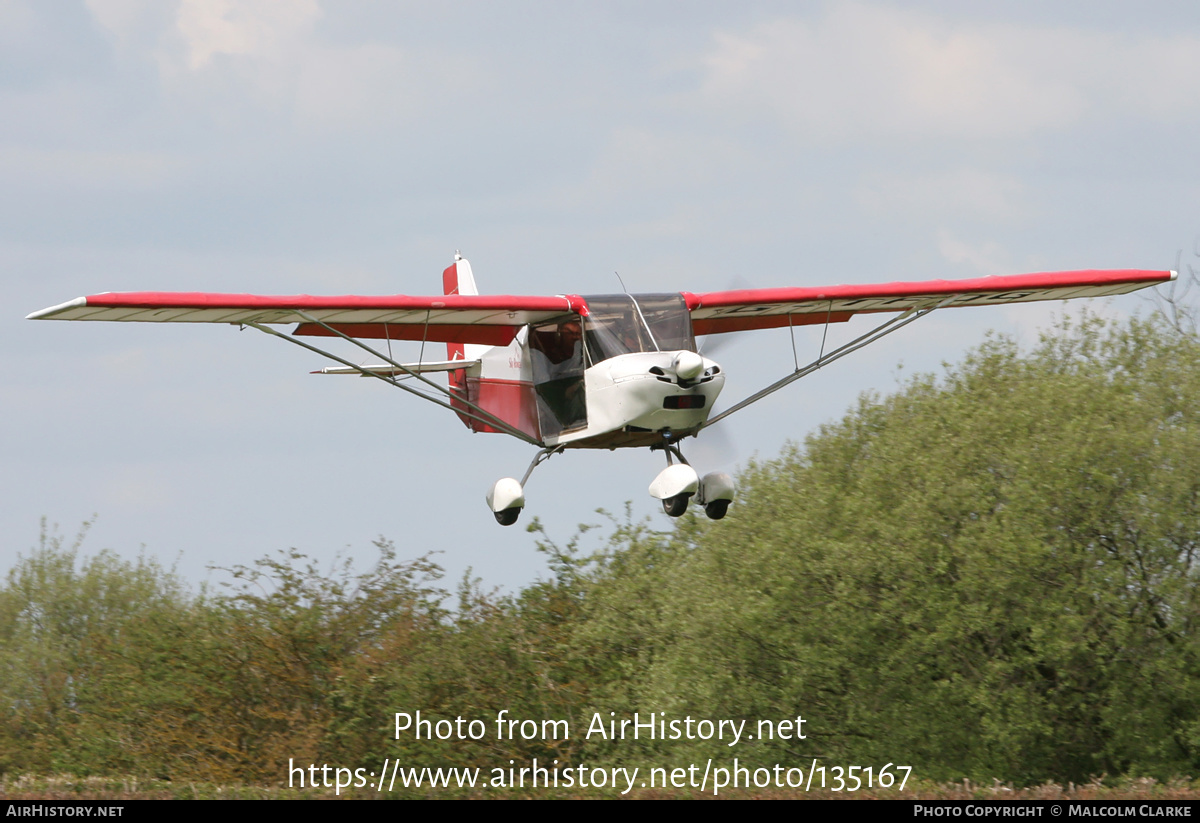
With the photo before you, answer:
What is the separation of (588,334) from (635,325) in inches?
22.4

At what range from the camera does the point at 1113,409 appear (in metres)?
27.1

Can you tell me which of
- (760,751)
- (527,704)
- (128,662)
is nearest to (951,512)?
(760,751)

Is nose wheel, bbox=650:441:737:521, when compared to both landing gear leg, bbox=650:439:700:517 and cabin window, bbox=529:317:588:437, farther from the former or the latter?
cabin window, bbox=529:317:588:437

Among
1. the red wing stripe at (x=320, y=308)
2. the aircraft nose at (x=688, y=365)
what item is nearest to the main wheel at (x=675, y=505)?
the aircraft nose at (x=688, y=365)

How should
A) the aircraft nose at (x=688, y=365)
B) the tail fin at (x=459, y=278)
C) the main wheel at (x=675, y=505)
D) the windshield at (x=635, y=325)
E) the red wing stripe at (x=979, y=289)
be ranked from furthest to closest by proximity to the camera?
the tail fin at (x=459, y=278) → the red wing stripe at (x=979, y=289) → the windshield at (x=635, y=325) → the main wheel at (x=675, y=505) → the aircraft nose at (x=688, y=365)

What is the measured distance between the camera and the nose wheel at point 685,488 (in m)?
13.5

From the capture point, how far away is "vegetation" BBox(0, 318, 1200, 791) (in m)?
25.4

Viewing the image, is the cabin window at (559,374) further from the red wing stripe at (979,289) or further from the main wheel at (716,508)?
the red wing stripe at (979,289)

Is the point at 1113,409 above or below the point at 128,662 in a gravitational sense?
above

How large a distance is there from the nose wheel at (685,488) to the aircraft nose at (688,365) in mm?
951

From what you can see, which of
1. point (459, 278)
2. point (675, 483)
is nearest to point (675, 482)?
point (675, 483)

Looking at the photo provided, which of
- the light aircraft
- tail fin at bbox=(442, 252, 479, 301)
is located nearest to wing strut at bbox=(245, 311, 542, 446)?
the light aircraft

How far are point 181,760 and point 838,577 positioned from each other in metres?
16.7
